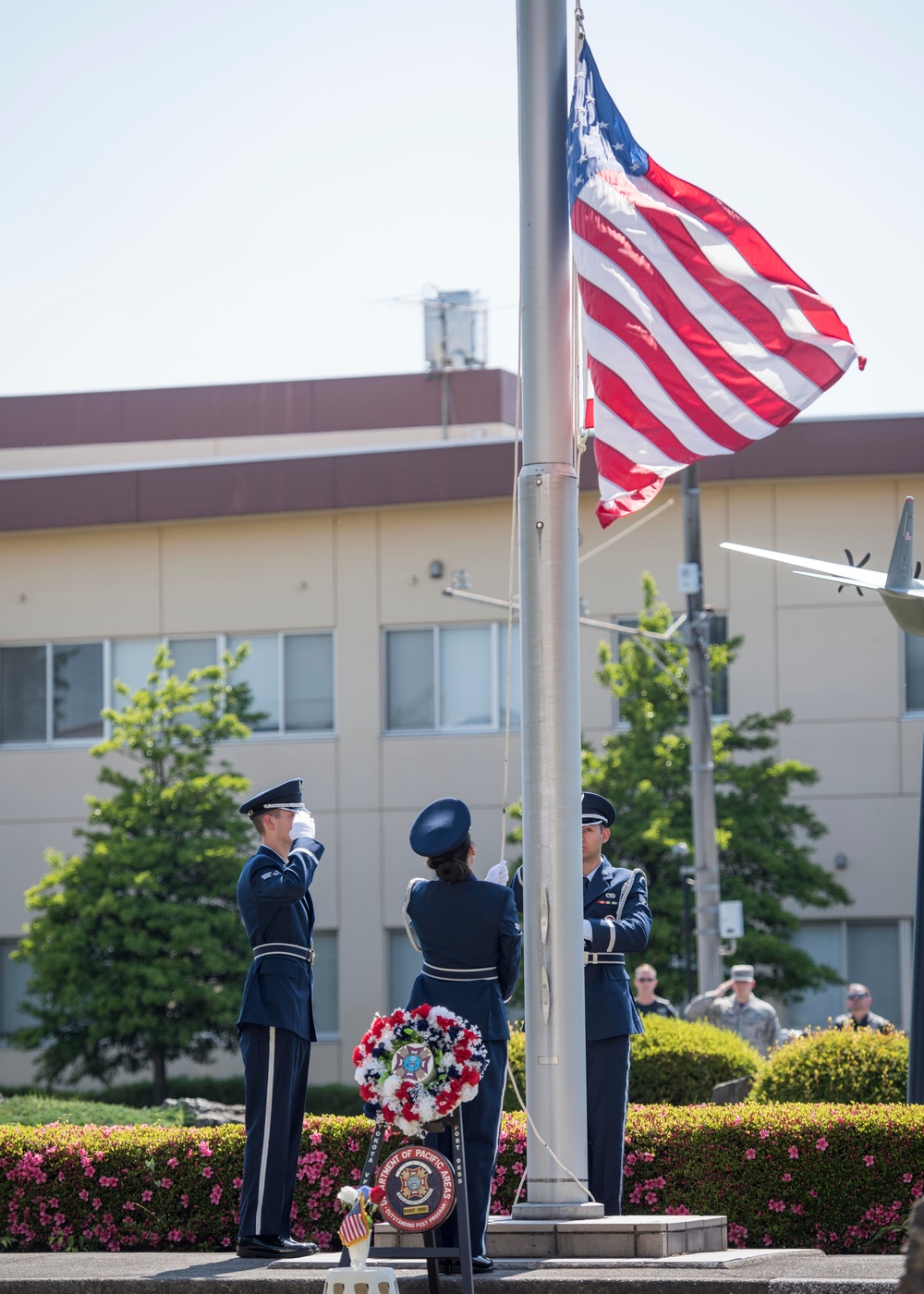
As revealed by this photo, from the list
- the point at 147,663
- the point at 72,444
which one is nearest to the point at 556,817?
the point at 147,663

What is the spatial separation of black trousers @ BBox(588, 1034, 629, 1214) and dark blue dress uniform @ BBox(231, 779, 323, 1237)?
132cm

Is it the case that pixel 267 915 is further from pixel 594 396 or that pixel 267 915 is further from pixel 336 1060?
pixel 336 1060

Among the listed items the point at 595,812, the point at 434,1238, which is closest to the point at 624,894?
the point at 595,812

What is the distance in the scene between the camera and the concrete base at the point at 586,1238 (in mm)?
6699

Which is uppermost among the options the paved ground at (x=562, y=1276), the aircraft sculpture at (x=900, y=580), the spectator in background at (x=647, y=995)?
the aircraft sculpture at (x=900, y=580)

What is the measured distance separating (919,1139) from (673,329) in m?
4.11

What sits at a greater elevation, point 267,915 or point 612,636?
point 612,636

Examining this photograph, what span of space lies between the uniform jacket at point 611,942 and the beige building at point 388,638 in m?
17.8

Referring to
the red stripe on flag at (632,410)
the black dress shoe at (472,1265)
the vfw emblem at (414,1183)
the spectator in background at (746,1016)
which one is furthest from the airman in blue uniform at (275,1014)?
the spectator in background at (746,1016)

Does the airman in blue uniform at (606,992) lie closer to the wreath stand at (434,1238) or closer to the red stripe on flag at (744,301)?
the wreath stand at (434,1238)

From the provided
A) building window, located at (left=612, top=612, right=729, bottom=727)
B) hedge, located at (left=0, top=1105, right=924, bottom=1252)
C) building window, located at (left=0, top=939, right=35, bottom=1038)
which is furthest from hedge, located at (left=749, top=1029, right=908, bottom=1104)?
building window, located at (left=0, top=939, right=35, bottom=1038)

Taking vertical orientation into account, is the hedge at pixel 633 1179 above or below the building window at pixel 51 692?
below

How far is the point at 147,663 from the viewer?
29266 millimetres

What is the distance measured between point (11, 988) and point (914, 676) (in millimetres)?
14997
